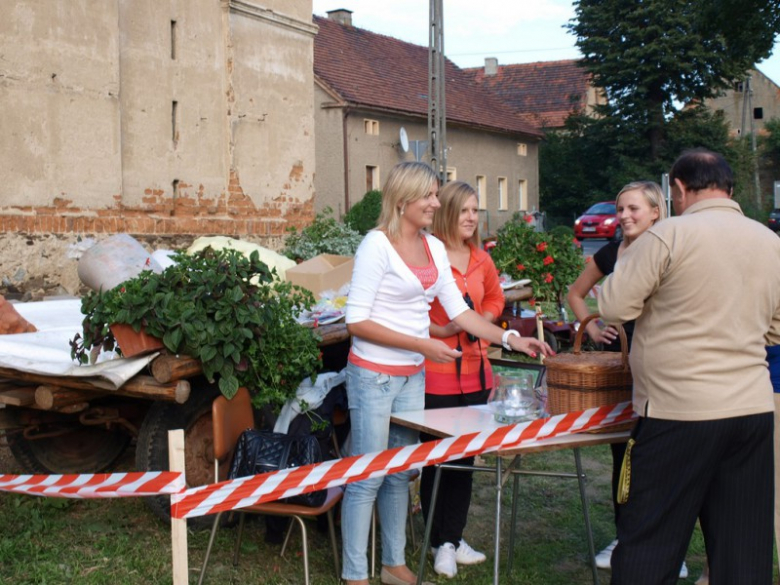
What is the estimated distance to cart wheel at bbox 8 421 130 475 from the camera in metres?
5.65

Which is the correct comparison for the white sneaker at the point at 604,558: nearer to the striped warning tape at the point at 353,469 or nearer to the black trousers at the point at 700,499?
the striped warning tape at the point at 353,469

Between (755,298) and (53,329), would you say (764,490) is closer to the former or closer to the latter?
(755,298)

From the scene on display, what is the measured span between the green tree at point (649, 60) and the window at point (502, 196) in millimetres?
5784

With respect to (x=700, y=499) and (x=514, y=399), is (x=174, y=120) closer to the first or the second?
(x=514, y=399)

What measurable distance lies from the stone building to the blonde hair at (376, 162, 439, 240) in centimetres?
770

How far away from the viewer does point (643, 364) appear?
332cm

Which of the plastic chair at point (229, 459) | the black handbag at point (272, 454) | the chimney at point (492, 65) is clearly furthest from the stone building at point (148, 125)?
the chimney at point (492, 65)

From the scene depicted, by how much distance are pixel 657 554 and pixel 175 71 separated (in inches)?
423

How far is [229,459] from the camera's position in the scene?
445 cm

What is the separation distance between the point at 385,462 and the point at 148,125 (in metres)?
9.39

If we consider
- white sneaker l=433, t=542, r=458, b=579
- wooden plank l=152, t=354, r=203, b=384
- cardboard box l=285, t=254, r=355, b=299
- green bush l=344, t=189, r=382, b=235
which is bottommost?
white sneaker l=433, t=542, r=458, b=579

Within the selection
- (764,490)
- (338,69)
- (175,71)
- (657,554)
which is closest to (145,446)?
(657,554)

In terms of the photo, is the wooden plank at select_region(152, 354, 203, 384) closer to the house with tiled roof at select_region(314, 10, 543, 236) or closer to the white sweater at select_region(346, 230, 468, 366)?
the white sweater at select_region(346, 230, 468, 366)

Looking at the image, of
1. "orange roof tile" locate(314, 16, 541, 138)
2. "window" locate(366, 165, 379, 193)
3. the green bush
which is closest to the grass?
the green bush
